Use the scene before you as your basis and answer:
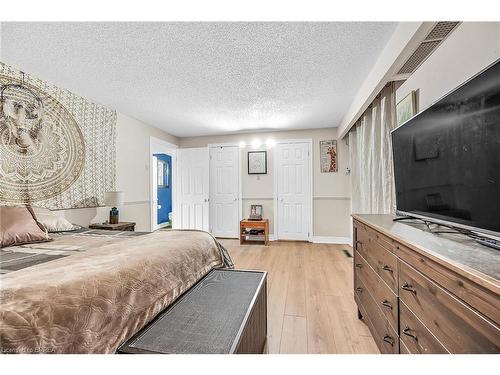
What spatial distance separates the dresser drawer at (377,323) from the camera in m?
1.33

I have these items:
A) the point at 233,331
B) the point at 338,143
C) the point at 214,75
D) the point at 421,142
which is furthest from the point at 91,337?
the point at 338,143

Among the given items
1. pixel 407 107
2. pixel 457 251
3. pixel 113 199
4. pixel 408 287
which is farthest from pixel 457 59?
pixel 113 199

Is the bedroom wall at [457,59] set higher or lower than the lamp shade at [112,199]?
higher

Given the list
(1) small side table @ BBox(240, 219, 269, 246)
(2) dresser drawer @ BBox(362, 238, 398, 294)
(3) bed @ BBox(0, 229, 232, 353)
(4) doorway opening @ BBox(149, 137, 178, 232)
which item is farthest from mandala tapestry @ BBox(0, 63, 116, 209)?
(2) dresser drawer @ BBox(362, 238, 398, 294)

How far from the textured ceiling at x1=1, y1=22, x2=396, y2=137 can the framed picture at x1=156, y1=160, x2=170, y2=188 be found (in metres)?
3.39

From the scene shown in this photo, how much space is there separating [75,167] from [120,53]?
5.36 ft

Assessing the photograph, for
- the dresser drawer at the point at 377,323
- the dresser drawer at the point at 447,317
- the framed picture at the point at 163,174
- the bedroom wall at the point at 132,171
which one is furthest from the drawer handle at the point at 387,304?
the framed picture at the point at 163,174

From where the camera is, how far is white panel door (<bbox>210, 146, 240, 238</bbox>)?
17.2ft

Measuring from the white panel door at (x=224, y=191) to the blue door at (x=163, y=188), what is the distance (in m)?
2.18

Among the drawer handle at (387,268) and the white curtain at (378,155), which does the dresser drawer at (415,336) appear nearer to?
the drawer handle at (387,268)

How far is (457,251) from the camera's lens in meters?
0.91

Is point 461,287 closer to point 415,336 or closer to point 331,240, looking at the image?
point 415,336

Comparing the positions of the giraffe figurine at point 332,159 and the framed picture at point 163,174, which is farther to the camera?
the framed picture at point 163,174

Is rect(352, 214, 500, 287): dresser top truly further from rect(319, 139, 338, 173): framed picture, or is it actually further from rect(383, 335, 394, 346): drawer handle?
rect(319, 139, 338, 173): framed picture
